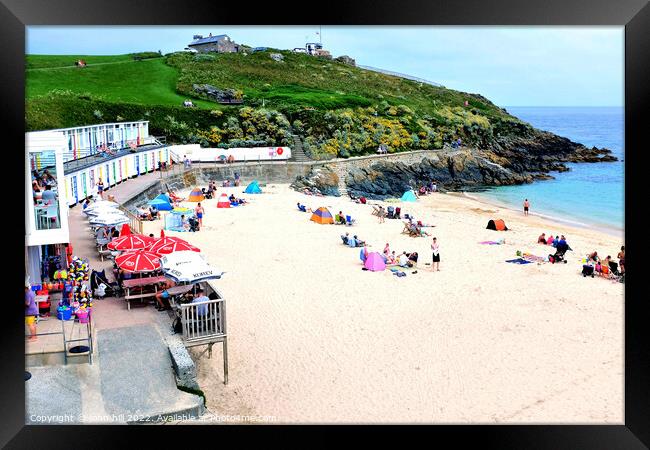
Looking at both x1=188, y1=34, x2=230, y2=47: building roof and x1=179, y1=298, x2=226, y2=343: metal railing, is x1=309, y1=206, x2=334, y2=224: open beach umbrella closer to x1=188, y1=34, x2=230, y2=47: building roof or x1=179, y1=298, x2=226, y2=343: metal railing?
x1=179, y1=298, x2=226, y2=343: metal railing

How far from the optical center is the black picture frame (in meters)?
6.41

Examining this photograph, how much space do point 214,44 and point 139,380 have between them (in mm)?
61648

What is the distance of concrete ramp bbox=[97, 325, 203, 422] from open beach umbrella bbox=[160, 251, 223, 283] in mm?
1173

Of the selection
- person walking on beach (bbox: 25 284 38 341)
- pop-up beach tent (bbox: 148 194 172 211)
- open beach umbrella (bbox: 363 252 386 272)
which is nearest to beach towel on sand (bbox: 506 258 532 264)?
open beach umbrella (bbox: 363 252 386 272)

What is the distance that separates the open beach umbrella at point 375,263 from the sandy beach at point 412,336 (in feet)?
1.65

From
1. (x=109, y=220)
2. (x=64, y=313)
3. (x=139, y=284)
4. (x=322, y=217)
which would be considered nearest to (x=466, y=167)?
(x=322, y=217)

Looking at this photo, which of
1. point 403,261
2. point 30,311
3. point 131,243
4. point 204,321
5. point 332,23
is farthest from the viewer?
point 403,261

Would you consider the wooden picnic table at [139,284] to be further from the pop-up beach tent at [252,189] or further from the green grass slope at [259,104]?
the green grass slope at [259,104]

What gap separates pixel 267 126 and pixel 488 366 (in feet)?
111

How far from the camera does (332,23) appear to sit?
664 cm

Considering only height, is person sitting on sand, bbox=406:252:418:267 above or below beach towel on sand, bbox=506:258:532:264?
above

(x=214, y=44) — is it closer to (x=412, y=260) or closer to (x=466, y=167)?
(x=466, y=167)

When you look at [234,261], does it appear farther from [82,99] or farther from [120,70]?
[120,70]
